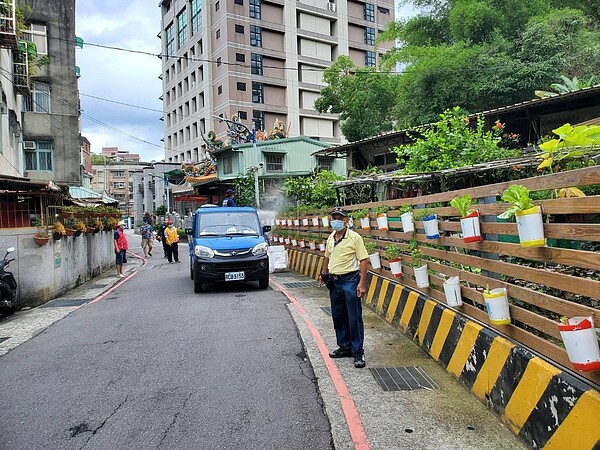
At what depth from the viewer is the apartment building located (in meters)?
48.0

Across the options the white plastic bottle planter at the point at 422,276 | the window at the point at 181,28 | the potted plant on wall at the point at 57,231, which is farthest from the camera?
the window at the point at 181,28

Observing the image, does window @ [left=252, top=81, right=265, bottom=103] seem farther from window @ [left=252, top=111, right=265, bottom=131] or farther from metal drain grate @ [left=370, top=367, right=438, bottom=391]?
metal drain grate @ [left=370, top=367, right=438, bottom=391]

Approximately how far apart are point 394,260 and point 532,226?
12.1 ft

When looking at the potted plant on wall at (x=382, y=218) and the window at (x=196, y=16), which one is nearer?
the potted plant on wall at (x=382, y=218)

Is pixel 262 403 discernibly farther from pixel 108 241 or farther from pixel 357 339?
pixel 108 241

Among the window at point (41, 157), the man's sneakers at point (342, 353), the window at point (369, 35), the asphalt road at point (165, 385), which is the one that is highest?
the window at point (369, 35)

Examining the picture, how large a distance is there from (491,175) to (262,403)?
4888mm

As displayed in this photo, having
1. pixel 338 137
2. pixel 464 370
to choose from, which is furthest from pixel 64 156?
pixel 338 137

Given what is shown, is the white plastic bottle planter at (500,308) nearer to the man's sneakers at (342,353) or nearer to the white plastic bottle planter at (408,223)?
the man's sneakers at (342,353)

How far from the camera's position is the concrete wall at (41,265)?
10180 millimetres

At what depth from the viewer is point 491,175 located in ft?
23.6

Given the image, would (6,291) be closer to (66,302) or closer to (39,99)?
(66,302)

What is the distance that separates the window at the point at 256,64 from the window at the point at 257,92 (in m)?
1.16

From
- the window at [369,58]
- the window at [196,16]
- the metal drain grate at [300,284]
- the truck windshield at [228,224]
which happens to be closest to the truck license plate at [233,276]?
the truck windshield at [228,224]
